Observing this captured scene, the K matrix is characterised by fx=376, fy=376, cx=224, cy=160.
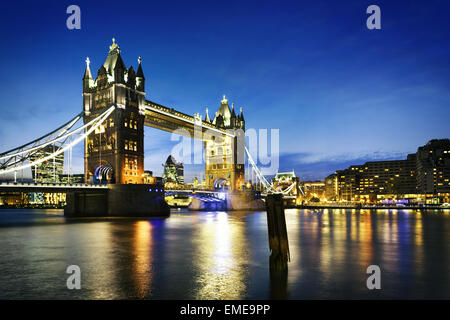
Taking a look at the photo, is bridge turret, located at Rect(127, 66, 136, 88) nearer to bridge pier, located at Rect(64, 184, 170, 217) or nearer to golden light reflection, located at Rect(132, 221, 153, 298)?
bridge pier, located at Rect(64, 184, 170, 217)

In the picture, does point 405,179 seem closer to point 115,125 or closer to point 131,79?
point 131,79

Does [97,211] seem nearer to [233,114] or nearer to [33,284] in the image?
[33,284]

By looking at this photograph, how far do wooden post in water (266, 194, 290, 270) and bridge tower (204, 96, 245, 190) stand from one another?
72.1 meters

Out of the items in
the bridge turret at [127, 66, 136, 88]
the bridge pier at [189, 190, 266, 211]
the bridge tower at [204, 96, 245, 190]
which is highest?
the bridge turret at [127, 66, 136, 88]

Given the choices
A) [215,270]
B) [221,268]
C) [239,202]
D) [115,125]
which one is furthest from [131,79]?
[215,270]

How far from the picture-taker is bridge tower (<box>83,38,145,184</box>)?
167 ft

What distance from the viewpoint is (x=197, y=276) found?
1355cm

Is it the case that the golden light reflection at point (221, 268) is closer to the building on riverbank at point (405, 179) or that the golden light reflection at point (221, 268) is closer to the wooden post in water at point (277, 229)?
the wooden post in water at point (277, 229)

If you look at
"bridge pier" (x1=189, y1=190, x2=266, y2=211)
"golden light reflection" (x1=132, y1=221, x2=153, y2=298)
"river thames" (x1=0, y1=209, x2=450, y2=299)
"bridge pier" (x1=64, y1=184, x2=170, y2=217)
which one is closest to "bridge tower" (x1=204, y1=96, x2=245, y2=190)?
"bridge pier" (x1=189, y1=190, x2=266, y2=211)

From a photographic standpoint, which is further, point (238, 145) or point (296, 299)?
point (238, 145)

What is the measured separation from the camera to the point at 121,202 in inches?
1854

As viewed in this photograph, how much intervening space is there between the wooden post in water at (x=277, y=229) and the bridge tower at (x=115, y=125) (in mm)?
39369
